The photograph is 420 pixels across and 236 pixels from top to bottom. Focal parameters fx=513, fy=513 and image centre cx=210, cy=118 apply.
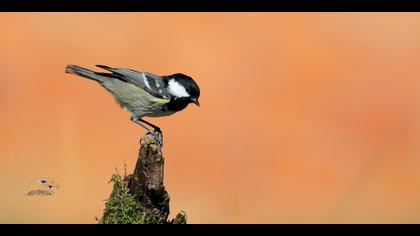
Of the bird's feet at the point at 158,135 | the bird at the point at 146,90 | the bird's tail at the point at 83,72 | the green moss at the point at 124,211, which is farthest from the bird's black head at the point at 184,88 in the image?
the green moss at the point at 124,211

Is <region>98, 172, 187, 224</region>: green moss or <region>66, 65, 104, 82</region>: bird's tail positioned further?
<region>66, 65, 104, 82</region>: bird's tail

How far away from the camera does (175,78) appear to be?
4.64m

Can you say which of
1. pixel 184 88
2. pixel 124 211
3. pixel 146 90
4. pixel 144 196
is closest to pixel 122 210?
pixel 124 211

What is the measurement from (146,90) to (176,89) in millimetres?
395

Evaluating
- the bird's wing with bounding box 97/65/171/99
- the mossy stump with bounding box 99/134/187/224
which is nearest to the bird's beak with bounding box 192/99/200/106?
the bird's wing with bounding box 97/65/171/99

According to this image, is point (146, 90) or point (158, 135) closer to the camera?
point (158, 135)

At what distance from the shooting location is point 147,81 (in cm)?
500

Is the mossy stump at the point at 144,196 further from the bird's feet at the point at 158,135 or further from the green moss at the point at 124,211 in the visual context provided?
the bird's feet at the point at 158,135

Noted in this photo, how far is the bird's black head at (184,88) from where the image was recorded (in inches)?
180

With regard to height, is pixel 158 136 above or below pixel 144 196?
above

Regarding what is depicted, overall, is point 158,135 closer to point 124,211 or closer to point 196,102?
point 196,102

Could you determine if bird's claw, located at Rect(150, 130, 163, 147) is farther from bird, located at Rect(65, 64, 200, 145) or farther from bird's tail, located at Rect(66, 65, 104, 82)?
bird's tail, located at Rect(66, 65, 104, 82)

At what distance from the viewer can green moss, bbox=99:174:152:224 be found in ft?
12.0
